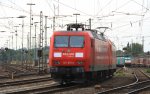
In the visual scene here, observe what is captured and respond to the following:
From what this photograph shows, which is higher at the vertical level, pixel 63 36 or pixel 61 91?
pixel 63 36

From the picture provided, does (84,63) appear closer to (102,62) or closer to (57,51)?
(57,51)

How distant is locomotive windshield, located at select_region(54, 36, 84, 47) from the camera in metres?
25.1

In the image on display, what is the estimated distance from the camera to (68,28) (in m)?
26.6

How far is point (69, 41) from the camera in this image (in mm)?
25188

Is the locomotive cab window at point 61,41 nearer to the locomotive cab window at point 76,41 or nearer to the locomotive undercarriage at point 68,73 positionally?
the locomotive cab window at point 76,41

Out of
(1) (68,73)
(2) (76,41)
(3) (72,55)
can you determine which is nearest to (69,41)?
(2) (76,41)

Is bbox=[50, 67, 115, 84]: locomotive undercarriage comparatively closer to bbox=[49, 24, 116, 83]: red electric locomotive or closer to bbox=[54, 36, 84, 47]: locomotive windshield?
bbox=[49, 24, 116, 83]: red electric locomotive

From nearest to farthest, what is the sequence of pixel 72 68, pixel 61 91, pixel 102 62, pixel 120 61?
pixel 61 91
pixel 72 68
pixel 102 62
pixel 120 61

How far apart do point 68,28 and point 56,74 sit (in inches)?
142

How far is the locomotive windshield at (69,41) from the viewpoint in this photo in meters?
25.1

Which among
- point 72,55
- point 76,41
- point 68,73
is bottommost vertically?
point 68,73

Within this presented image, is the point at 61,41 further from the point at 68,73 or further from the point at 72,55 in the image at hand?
the point at 68,73

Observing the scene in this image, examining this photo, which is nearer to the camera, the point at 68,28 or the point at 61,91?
the point at 61,91

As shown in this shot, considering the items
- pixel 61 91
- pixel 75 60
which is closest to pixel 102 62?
pixel 75 60
